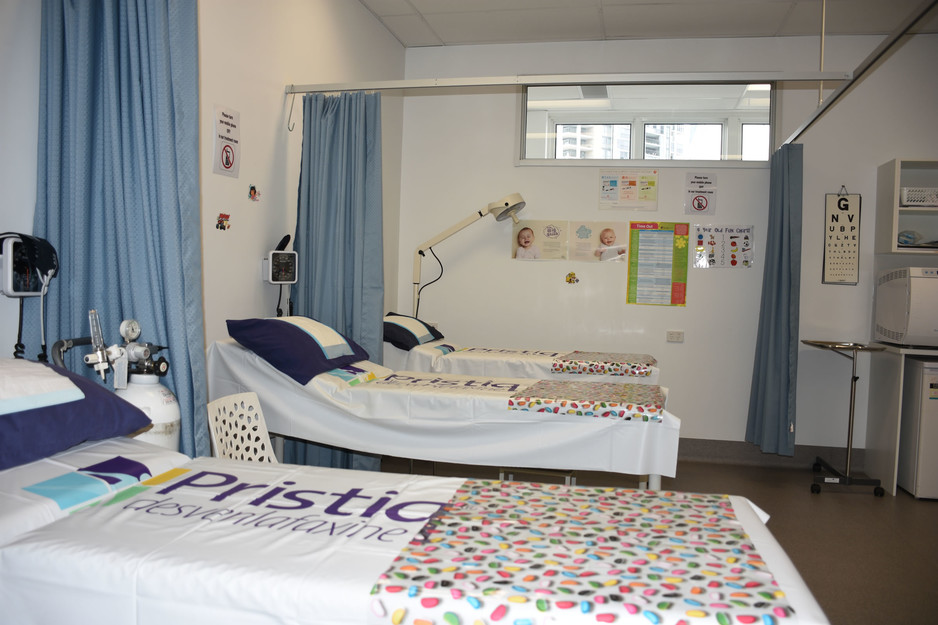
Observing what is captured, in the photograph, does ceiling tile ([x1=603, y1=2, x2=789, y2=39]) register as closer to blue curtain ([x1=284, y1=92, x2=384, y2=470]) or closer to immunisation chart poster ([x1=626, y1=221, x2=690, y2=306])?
immunisation chart poster ([x1=626, y1=221, x2=690, y2=306])

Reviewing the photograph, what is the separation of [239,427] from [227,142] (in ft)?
4.61

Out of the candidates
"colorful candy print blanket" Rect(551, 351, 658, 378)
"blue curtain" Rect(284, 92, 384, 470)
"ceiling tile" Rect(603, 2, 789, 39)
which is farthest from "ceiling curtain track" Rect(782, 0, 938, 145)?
"blue curtain" Rect(284, 92, 384, 470)

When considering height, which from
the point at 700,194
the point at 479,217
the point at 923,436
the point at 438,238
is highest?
the point at 700,194

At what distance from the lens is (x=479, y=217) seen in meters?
4.87

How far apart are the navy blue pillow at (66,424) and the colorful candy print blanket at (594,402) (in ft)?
4.80

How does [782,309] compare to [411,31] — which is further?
[411,31]

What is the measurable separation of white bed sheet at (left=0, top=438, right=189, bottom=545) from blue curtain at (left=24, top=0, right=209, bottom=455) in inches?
21.2

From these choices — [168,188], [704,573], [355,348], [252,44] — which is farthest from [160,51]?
[704,573]

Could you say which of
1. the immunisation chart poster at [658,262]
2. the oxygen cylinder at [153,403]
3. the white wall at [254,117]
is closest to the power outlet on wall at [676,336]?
the immunisation chart poster at [658,262]

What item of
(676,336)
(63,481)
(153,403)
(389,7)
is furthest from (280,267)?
(676,336)

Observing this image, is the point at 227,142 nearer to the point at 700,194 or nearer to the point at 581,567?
the point at 581,567

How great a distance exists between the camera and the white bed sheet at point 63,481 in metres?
1.37

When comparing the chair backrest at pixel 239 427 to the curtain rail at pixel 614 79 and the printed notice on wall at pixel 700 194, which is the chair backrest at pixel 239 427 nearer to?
the curtain rail at pixel 614 79

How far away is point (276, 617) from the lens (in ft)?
3.78
